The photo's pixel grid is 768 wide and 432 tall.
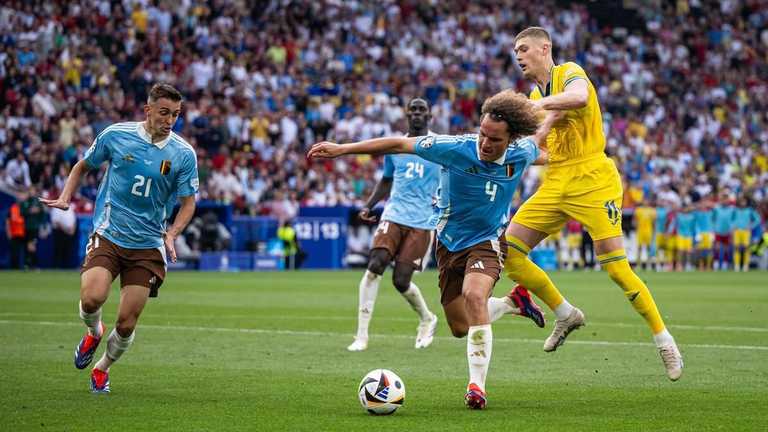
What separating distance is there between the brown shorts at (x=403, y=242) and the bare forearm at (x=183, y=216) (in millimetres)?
3994

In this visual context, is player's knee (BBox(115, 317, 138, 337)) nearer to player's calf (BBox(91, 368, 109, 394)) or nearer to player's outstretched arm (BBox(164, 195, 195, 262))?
player's calf (BBox(91, 368, 109, 394))

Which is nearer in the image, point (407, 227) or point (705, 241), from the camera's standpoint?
point (407, 227)

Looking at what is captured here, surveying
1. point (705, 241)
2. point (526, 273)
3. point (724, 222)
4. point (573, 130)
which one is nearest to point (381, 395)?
point (526, 273)

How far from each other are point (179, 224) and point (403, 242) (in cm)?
449

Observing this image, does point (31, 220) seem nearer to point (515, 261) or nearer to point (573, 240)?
point (573, 240)

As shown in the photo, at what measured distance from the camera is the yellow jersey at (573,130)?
32.0ft

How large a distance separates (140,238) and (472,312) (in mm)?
2714

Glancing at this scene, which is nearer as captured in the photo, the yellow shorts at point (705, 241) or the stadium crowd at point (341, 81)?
the stadium crowd at point (341, 81)

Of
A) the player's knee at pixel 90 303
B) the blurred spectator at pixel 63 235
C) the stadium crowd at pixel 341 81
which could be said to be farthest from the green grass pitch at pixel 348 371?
the stadium crowd at pixel 341 81

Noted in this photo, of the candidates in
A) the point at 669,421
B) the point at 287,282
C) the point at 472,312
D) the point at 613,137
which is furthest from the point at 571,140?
the point at 613,137

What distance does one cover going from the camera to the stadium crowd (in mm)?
31578

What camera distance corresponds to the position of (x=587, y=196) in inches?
386

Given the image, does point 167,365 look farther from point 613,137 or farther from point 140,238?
point 613,137

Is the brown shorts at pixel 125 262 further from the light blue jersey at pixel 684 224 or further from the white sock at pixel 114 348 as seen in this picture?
the light blue jersey at pixel 684 224
